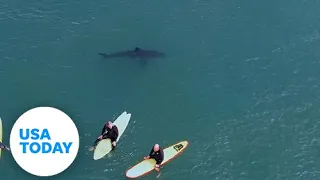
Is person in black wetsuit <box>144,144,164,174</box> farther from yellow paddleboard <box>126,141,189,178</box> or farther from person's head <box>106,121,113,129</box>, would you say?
person's head <box>106,121,113,129</box>

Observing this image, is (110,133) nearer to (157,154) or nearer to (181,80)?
(157,154)

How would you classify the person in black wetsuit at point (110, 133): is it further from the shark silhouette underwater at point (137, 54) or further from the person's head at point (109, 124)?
the shark silhouette underwater at point (137, 54)

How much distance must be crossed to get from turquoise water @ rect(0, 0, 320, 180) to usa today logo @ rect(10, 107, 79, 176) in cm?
237

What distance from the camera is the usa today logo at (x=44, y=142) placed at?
28859 millimetres

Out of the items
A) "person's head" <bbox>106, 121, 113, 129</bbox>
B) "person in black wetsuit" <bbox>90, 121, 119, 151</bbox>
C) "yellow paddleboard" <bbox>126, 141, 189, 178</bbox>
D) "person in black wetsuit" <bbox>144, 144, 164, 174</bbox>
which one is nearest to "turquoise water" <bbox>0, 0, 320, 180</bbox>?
"yellow paddleboard" <bbox>126, 141, 189, 178</bbox>

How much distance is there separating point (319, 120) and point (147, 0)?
52.3 ft

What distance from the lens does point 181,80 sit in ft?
121

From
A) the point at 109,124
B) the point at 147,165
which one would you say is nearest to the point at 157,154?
the point at 147,165

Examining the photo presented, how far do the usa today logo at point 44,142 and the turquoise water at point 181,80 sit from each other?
2367 millimetres

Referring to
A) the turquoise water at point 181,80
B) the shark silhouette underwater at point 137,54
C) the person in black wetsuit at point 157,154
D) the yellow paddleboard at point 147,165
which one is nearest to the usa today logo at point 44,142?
the turquoise water at point 181,80

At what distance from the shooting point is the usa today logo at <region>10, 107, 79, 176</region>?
28.9 meters

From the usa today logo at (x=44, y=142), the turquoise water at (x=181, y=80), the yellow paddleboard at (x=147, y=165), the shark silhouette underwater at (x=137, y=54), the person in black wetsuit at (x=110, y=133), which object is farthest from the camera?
the shark silhouette underwater at (x=137, y=54)

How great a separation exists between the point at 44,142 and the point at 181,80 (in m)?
11.7

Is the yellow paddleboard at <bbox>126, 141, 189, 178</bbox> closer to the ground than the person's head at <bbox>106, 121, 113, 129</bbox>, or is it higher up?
closer to the ground
